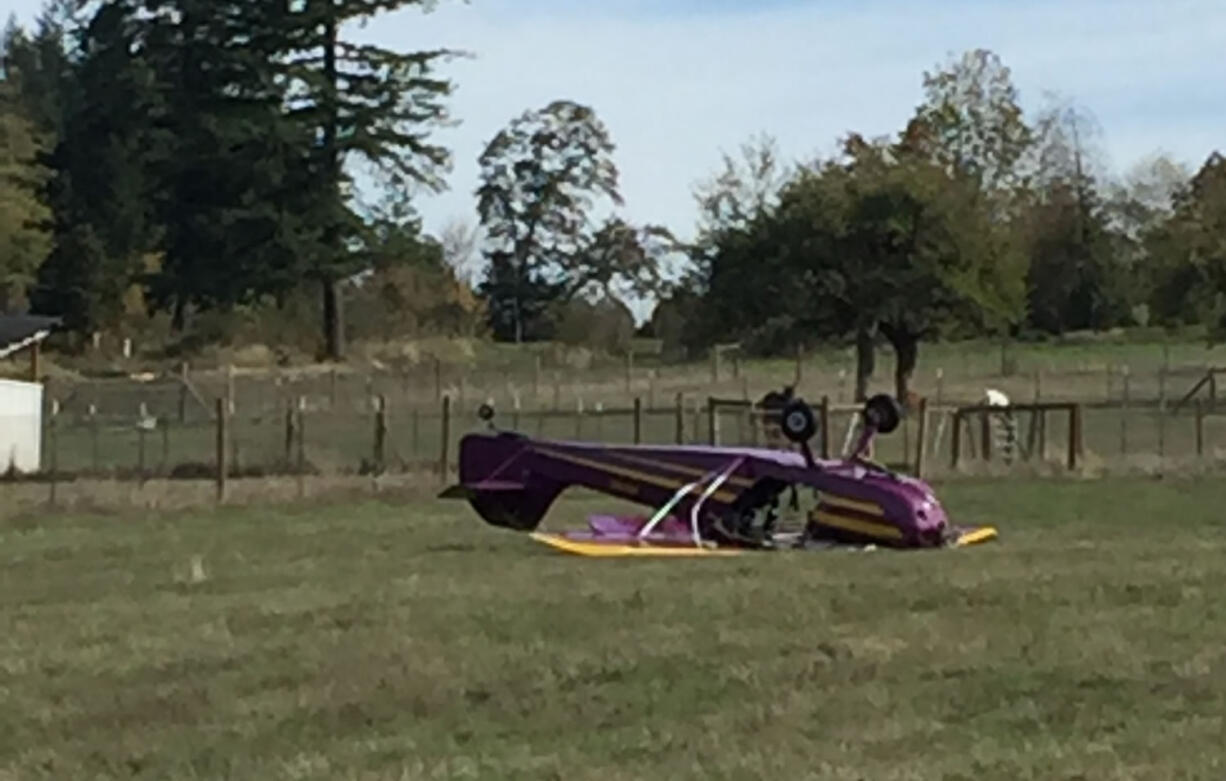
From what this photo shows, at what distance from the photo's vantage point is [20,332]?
45.2m

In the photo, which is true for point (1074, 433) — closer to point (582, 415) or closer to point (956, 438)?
point (956, 438)

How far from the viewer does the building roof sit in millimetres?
44688

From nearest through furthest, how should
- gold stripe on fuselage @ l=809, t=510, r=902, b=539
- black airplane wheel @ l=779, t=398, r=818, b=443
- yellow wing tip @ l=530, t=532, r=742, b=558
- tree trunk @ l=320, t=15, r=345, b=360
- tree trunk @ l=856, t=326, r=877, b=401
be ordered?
yellow wing tip @ l=530, t=532, r=742, b=558 < gold stripe on fuselage @ l=809, t=510, r=902, b=539 < black airplane wheel @ l=779, t=398, r=818, b=443 < tree trunk @ l=856, t=326, r=877, b=401 < tree trunk @ l=320, t=15, r=345, b=360

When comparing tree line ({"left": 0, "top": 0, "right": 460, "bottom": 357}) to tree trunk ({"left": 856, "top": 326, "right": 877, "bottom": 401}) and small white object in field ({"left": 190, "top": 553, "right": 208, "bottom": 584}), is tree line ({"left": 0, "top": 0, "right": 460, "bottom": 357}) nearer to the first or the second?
tree trunk ({"left": 856, "top": 326, "right": 877, "bottom": 401})

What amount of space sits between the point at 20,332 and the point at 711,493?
3038 cm

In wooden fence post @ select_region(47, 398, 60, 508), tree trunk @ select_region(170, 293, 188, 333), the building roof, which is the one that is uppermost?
tree trunk @ select_region(170, 293, 188, 333)

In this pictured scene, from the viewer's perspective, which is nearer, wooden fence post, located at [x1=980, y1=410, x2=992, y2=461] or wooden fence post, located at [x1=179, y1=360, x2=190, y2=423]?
wooden fence post, located at [x1=980, y1=410, x2=992, y2=461]

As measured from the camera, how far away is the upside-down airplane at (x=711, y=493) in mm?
17188

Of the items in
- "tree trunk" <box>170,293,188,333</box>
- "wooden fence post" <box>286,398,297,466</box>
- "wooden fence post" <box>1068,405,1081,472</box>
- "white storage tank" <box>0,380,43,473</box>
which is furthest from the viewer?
"tree trunk" <box>170,293,188,333</box>

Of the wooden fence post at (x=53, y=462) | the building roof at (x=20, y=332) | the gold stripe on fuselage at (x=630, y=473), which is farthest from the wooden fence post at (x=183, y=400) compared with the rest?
the gold stripe on fuselage at (x=630, y=473)

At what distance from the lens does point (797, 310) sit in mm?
47312

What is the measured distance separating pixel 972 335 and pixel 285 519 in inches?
1148

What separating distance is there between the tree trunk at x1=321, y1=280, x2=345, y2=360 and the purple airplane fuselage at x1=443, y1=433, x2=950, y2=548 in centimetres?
4967

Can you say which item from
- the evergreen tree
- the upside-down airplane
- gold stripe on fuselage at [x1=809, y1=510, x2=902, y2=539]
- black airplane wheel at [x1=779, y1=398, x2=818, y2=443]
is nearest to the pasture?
the evergreen tree
